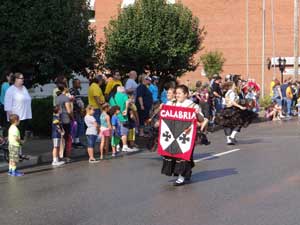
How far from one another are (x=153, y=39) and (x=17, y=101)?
13.3 m

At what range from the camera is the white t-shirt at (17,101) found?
44.7 feet

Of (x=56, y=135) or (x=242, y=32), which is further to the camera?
(x=242, y=32)

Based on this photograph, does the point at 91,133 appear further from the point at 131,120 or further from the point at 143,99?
the point at 143,99

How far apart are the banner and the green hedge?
7885mm

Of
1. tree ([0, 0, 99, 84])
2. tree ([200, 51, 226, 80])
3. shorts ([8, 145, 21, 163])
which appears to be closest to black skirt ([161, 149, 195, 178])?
shorts ([8, 145, 21, 163])

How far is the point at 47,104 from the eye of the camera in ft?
59.0

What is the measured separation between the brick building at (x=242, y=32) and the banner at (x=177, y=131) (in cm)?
4038

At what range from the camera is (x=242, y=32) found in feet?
172

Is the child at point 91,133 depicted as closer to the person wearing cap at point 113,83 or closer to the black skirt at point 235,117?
the person wearing cap at point 113,83

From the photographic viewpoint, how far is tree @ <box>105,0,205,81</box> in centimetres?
2586

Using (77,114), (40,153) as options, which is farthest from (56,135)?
(77,114)

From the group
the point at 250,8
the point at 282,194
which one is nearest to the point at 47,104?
the point at 282,194

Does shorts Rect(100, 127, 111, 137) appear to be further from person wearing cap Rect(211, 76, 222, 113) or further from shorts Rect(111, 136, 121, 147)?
person wearing cap Rect(211, 76, 222, 113)

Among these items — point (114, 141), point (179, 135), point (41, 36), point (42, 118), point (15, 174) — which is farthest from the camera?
point (42, 118)
